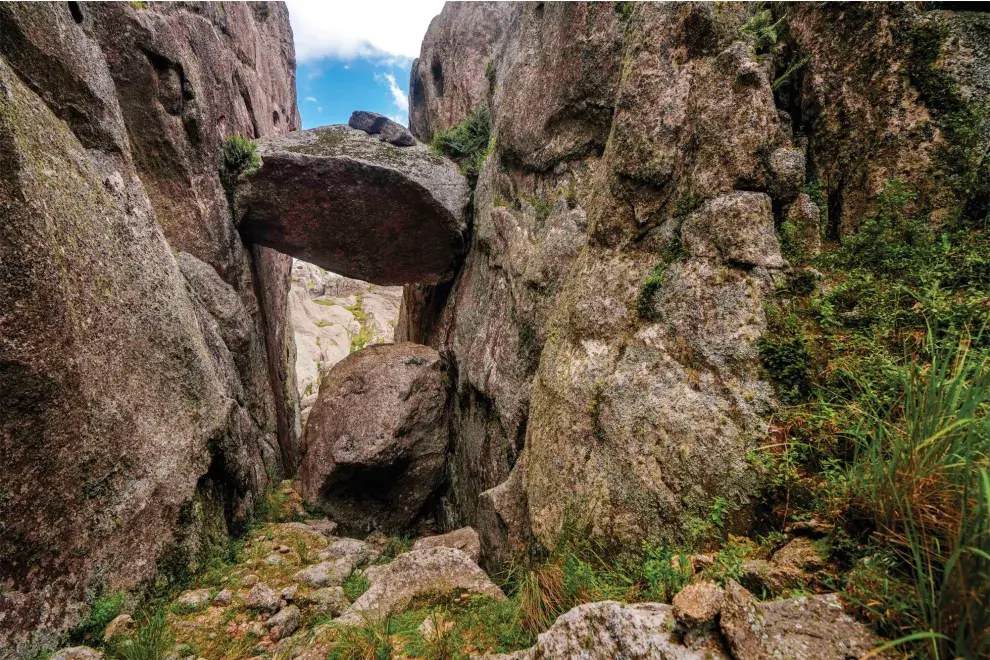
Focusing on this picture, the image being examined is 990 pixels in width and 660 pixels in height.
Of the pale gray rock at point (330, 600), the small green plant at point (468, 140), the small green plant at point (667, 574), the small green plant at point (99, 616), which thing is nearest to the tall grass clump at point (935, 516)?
the small green plant at point (667, 574)

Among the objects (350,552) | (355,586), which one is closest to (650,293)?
(355,586)

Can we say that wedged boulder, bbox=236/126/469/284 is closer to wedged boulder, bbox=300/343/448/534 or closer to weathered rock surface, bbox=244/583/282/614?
wedged boulder, bbox=300/343/448/534

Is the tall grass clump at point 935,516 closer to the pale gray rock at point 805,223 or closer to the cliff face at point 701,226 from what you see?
the cliff face at point 701,226

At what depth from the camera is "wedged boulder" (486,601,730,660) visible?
8.23 feet

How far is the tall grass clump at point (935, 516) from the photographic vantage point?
183 cm

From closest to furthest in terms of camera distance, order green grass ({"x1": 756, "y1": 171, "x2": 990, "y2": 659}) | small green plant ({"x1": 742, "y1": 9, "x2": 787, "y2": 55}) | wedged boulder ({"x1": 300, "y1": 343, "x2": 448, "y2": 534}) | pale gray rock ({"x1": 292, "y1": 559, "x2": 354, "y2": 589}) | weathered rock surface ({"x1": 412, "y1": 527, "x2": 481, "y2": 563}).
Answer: green grass ({"x1": 756, "y1": 171, "x2": 990, "y2": 659}) → small green plant ({"x1": 742, "y1": 9, "x2": 787, "y2": 55}) → pale gray rock ({"x1": 292, "y1": 559, "x2": 354, "y2": 589}) → weathered rock surface ({"x1": 412, "y1": 527, "x2": 481, "y2": 563}) → wedged boulder ({"x1": 300, "y1": 343, "x2": 448, "y2": 534})

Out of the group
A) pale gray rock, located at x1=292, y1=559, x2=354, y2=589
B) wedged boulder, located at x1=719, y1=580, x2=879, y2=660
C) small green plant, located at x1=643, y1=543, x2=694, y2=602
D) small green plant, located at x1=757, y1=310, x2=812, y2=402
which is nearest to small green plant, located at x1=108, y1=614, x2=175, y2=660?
pale gray rock, located at x1=292, y1=559, x2=354, y2=589

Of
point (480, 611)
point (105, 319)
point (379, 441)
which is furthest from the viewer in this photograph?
point (379, 441)

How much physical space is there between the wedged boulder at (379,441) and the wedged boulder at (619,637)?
9.73 m

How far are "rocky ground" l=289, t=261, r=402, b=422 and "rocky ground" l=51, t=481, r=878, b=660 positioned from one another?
19.7 metres

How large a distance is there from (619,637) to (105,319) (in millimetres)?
7531

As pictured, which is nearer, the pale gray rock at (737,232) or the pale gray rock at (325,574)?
the pale gray rock at (737,232)

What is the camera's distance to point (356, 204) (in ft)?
41.3

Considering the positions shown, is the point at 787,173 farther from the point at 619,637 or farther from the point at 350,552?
the point at 350,552
